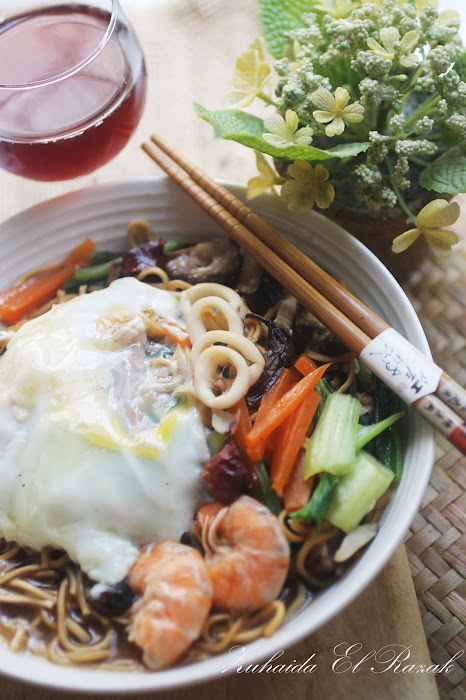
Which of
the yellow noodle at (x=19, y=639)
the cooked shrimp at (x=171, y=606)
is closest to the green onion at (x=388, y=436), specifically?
the cooked shrimp at (x=171, y=606)

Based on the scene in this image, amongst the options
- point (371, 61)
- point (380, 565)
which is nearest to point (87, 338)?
point (380, 565)

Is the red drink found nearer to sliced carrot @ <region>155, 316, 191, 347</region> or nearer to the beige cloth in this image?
the beige cloth

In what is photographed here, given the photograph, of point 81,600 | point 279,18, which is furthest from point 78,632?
point 279,18

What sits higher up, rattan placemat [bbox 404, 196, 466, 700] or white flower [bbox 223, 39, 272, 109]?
white flower [bbox 223, 39, 272, 109]

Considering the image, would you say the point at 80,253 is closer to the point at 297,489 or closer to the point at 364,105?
the point at 364,105

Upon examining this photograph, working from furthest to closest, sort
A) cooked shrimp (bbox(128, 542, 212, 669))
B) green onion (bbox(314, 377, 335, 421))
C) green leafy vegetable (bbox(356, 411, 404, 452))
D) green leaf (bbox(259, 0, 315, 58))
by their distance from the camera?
green leaf (bbox(259, 0, 315, 58))
green onion (bbox(314, 377, 335, 421))
green leafy vegetable (bbox(356, 411, 404, 452))
cooked shrimp (bbox(128, 542, 212, 669))

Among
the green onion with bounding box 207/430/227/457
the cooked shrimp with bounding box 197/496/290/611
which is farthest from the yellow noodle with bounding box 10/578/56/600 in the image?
the green onion with bounding box 207/430/227/457

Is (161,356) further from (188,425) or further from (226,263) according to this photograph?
(226,263)
